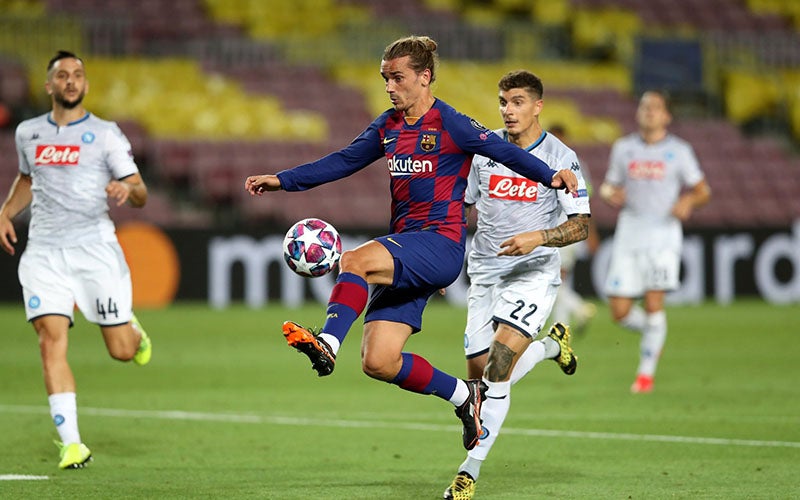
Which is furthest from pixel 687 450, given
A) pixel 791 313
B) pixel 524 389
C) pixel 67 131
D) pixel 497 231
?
pixel 791 313

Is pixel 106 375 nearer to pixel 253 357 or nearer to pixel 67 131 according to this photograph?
pixel 253 357

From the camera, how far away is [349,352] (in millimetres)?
15195

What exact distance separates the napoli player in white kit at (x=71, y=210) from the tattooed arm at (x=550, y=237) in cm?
267

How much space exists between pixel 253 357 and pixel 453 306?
6.96 metres

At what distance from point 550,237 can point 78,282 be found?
3151mm

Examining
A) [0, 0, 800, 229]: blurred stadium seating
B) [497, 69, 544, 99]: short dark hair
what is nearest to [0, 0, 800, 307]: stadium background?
[0, 0, 800, 229]: blurred stadium seating

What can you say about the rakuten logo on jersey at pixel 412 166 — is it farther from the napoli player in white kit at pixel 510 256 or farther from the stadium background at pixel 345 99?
the stadium background at pixel 345 99

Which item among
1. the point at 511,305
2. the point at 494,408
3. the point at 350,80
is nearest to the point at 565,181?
the point at 511,305

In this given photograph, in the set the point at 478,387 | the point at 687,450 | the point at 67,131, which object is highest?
the point at 67,131

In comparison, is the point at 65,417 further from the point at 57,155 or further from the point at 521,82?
the point at 521,82

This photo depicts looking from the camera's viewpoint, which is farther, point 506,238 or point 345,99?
point 345,99

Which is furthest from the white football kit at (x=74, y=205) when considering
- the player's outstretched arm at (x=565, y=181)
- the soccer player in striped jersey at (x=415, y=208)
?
the player's outstretched arm at (x=565, y=181)

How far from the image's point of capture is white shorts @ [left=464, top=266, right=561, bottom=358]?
732cm

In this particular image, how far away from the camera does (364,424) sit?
966 cm
